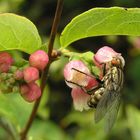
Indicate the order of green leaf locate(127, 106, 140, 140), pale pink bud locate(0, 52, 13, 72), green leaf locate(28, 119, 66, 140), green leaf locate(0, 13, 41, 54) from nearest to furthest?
green leaf locate(0, 13, 41, 54) < pale pink bud locate(0, 52, 13, 72) < green leaf locate(127, 106, 140, 140) < green leaf locate(28, 119, 66, 140)

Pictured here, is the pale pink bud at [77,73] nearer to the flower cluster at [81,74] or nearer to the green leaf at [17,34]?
the flower cluster at [81,74]

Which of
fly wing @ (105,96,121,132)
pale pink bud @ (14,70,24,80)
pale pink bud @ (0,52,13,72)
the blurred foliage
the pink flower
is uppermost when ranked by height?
pale pink bud @ (0,52,13,72)

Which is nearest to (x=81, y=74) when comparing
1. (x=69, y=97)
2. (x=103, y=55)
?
(x=103, y=55)

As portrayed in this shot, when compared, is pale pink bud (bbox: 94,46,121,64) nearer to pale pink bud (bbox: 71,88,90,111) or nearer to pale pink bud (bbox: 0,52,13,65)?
pale pink bud (bbox: 71,88,90,111)

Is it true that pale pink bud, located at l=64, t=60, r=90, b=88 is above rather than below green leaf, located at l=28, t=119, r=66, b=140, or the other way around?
above

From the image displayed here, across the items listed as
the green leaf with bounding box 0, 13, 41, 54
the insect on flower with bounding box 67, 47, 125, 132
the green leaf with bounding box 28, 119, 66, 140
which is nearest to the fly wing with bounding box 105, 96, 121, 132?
A: the insect on flower with bounding box 67, 47, 125, 132

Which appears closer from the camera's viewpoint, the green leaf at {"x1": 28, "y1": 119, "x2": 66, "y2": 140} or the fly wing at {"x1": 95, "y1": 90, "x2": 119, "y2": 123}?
the fly wing at {"x1": 95, "y1": 90, "x2": 119, "y2": 123}

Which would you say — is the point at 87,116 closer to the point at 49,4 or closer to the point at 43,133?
the point at 43,133

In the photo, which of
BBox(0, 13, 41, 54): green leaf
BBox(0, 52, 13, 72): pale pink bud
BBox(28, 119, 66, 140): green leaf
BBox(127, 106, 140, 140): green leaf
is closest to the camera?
BBox(0, 13, 41, 54): green leaf
